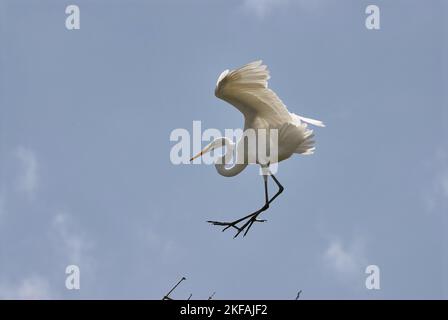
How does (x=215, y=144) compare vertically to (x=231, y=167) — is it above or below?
above

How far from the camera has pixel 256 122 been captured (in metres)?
9.84

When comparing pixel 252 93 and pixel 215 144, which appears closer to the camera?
pixel 252 93

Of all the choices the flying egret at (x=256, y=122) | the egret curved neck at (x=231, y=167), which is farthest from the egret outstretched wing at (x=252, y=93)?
the egret curved neck at (x=231, y=167)

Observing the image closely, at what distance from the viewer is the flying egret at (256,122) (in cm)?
898

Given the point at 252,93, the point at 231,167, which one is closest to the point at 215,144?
the point at 231,167

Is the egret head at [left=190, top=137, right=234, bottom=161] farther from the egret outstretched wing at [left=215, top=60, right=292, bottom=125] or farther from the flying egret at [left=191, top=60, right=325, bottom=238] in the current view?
the egret outstretched wing at [left=215, top=60, right=292, bottom=125]

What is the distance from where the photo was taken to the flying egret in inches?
354

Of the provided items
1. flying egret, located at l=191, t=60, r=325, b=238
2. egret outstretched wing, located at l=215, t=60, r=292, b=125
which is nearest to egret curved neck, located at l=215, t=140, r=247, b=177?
flying egret, located at l=191, t=60, r=325, b=238

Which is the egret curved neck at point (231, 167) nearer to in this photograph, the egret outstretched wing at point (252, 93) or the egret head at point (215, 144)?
the egret head at point (215, 144)

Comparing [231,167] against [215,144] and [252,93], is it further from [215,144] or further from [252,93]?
[252,93]
